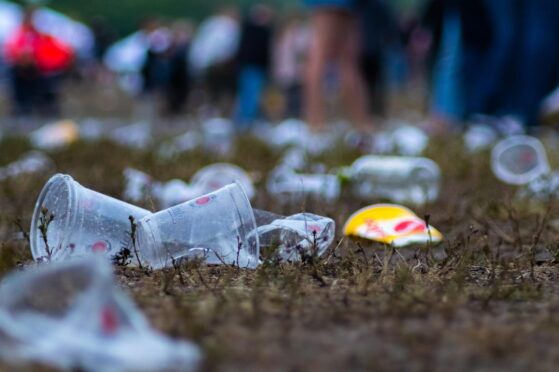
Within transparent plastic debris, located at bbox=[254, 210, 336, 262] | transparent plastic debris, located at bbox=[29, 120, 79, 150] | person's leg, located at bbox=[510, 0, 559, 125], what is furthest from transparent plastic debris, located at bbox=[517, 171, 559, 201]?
person's leg, located at bbox=[510, 0, 559, 125]

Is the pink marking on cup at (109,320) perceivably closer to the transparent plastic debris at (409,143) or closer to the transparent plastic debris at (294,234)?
the transparent plastic debris at (294,234)

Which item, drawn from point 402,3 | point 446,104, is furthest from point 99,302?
point 402,3

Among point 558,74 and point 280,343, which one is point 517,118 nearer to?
point 558,74

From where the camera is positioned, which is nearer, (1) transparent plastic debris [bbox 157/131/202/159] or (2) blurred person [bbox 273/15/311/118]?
(1) transparent plastic debris [bbox 157/131/202/159]

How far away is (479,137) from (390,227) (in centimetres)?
336

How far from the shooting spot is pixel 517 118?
789cm

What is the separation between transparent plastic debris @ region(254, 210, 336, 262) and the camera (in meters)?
2.65

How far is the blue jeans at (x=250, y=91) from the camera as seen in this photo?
1463 cm

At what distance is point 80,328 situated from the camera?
166cm

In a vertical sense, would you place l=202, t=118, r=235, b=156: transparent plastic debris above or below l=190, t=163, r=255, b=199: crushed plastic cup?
above

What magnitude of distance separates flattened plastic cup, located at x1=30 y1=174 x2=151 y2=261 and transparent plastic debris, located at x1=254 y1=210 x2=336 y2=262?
1.13 ft

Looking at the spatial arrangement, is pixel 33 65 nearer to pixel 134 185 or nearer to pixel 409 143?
pixel 409 143

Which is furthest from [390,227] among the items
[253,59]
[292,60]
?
[292,60]

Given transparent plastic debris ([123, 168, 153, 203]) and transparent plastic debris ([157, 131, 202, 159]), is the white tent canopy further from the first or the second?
transparent plastic debris ([123, 168, 153, 203])
